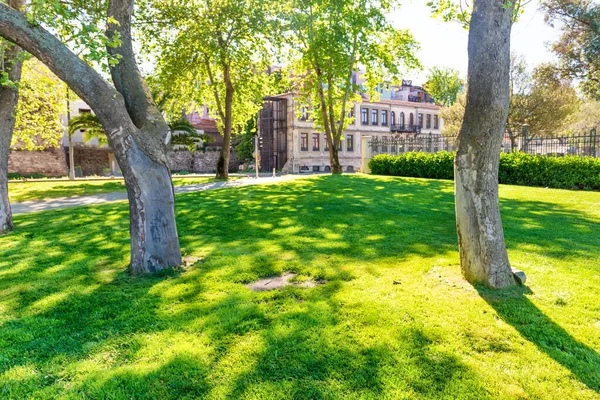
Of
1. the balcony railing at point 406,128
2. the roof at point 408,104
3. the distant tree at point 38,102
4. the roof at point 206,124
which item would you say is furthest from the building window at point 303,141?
the distant tree at point 38,102

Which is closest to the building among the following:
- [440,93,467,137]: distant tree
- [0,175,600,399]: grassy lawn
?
[440,93,467,137]: distant tree

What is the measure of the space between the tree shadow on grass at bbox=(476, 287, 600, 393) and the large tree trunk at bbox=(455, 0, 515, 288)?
9.1 inches

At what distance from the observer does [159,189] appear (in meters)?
5.04

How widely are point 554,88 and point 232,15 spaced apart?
82.9 ft

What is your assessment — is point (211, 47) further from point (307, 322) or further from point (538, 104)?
point (538, 104)

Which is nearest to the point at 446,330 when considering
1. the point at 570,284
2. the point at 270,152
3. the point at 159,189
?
the point at 570,284

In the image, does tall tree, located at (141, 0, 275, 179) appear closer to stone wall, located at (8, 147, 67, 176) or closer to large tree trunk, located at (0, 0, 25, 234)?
large tree trunk, located at (0, 0, 25, 234)

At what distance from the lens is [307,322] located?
3.48 meters

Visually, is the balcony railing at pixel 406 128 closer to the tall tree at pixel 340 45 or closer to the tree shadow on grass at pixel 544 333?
the tall tree at pixel 340 45

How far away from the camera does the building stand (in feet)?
140

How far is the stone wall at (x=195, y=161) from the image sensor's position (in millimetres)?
43500

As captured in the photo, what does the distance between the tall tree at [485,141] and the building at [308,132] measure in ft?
118

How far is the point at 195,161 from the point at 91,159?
1045cm

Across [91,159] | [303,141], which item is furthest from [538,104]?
[91,159]
